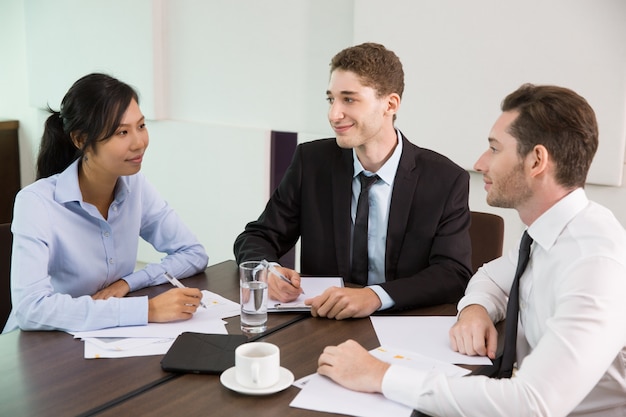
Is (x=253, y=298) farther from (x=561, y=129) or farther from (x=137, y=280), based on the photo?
(x=561, y=129)

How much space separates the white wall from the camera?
145 inches

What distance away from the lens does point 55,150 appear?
2188mm

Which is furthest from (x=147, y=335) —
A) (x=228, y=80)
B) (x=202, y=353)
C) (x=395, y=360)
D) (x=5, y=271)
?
(x=228, y=80)

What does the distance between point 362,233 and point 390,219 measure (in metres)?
0.10

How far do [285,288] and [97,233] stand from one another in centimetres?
59

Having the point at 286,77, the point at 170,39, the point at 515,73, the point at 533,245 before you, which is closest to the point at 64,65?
the point at 170,39

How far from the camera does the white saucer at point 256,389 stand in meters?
1.39

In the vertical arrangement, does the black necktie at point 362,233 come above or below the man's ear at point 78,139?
below

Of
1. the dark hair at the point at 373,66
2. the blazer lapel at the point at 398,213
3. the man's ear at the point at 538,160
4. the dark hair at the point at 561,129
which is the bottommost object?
the blazer lapel at the point at 398,213

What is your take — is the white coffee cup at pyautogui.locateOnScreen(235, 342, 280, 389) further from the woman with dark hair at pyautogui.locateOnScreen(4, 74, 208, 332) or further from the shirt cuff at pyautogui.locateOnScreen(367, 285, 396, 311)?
the shirt cuff at pyautogui.locateOnScreen(367, 285, 396, 311)

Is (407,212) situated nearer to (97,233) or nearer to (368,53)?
(368,53)

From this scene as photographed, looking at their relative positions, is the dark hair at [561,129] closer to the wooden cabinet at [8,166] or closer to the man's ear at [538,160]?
the man's ear at [538,160]

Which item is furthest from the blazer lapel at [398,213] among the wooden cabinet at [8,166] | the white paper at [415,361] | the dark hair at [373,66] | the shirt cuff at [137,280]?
the wooden cabinet at [8,166]

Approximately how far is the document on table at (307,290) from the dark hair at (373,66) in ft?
2.01
